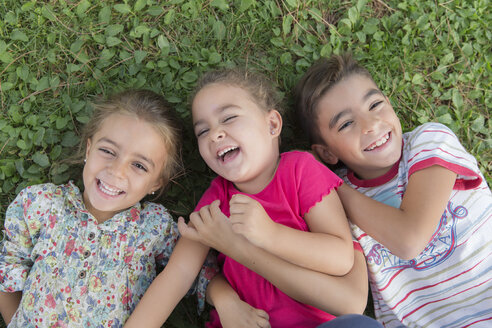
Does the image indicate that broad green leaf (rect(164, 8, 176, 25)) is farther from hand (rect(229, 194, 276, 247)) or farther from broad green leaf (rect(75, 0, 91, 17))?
hand (rect(229, 194, 276, 247))

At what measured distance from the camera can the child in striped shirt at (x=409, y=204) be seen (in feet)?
7.81

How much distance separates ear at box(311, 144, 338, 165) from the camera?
2.78 meters

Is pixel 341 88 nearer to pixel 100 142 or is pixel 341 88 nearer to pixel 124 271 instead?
pixel 100 142

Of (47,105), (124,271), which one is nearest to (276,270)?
(124,271)

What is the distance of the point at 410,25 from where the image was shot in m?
3.15

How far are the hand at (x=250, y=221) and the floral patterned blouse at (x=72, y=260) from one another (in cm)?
68

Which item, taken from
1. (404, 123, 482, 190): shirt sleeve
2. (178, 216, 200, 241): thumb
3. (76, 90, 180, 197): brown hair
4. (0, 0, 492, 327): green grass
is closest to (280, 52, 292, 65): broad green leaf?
Result: (0, 0, 492, 327): green grass

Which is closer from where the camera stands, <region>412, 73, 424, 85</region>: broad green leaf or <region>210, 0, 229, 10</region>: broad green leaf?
<region>210, 0, 229, 10</region>: broad green leaf

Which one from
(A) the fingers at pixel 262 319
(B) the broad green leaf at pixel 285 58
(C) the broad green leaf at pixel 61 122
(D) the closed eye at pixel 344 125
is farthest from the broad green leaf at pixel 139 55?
(A) the fingers at pixel 262 319

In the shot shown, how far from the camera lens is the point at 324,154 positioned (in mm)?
2824

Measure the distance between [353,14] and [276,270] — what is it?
6.18ft

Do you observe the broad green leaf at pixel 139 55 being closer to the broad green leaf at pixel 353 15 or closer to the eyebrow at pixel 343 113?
the eyebrow at pixel 343 113

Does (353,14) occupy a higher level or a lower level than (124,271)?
higher

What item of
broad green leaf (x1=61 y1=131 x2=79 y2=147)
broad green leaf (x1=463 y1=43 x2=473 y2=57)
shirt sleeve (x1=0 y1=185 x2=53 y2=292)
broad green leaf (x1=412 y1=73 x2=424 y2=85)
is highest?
broad green leaf (x1=463 y1=43 x2=473 y2=57)
